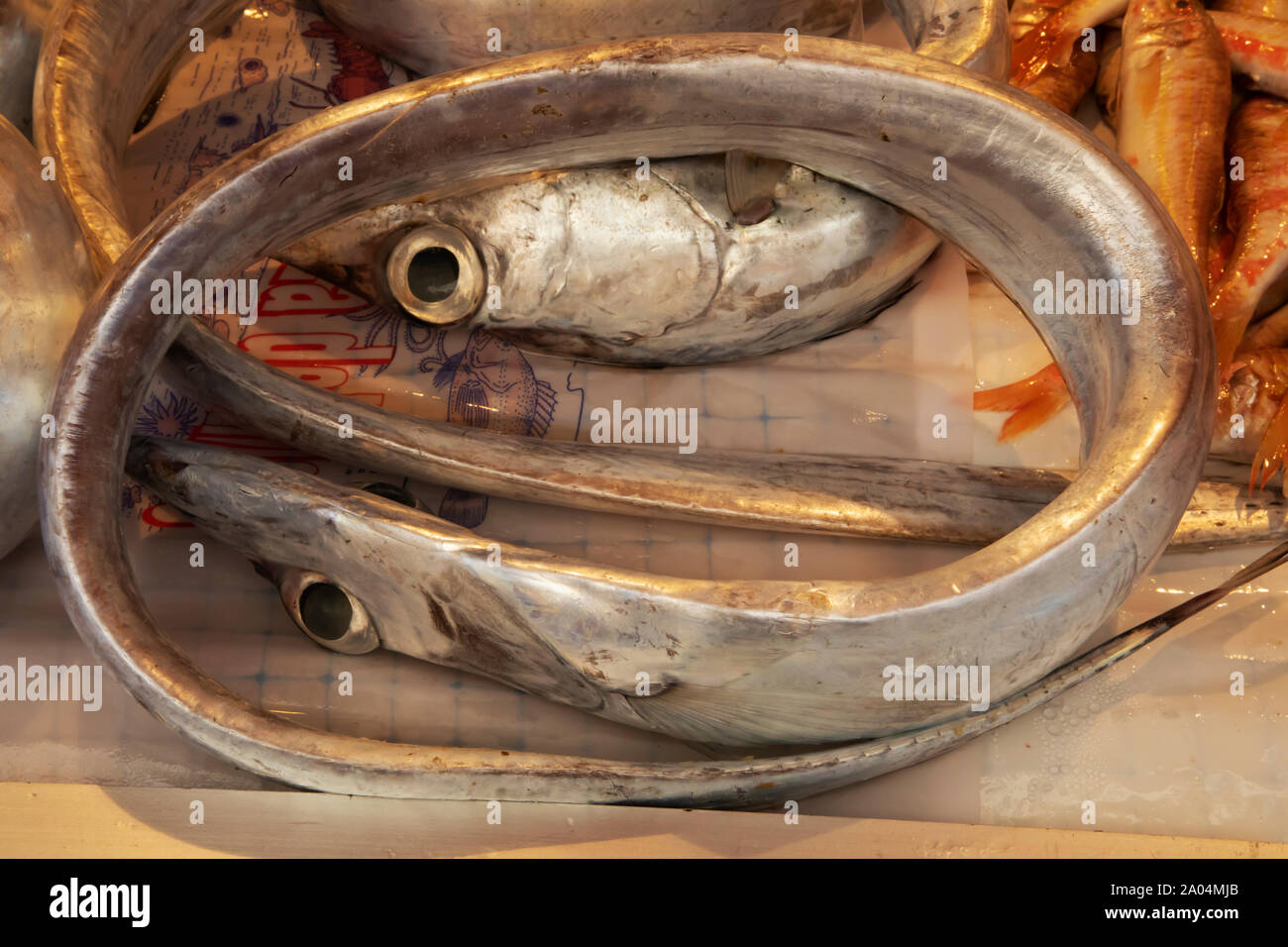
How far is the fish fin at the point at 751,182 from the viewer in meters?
1.33

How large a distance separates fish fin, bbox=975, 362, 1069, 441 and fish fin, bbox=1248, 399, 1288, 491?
0.27m

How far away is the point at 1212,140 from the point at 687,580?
1.20 meters

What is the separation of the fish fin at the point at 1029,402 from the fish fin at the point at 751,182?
470mm

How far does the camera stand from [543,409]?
1.51 meters

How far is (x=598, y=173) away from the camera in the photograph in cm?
140

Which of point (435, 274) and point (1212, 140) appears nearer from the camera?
point (435, 274)

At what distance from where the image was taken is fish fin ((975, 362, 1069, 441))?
1.51 m

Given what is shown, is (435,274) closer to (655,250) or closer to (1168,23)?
(655,250)

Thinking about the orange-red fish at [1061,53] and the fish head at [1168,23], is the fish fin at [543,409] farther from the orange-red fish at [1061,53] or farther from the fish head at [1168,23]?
the fish head at [1168,23]

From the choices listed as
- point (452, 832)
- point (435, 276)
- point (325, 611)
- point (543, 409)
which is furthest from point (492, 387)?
point (452, 832)

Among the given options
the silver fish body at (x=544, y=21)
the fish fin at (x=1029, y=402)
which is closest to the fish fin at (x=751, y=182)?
the silver fish body at (x=544, y=21)

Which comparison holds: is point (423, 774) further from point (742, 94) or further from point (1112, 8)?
point (1112, 8)

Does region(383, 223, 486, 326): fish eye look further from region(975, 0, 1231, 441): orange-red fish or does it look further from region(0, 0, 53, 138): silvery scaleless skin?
region(975, 0, 1231, 441): orange-red fish

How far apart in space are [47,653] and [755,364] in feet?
3.64
